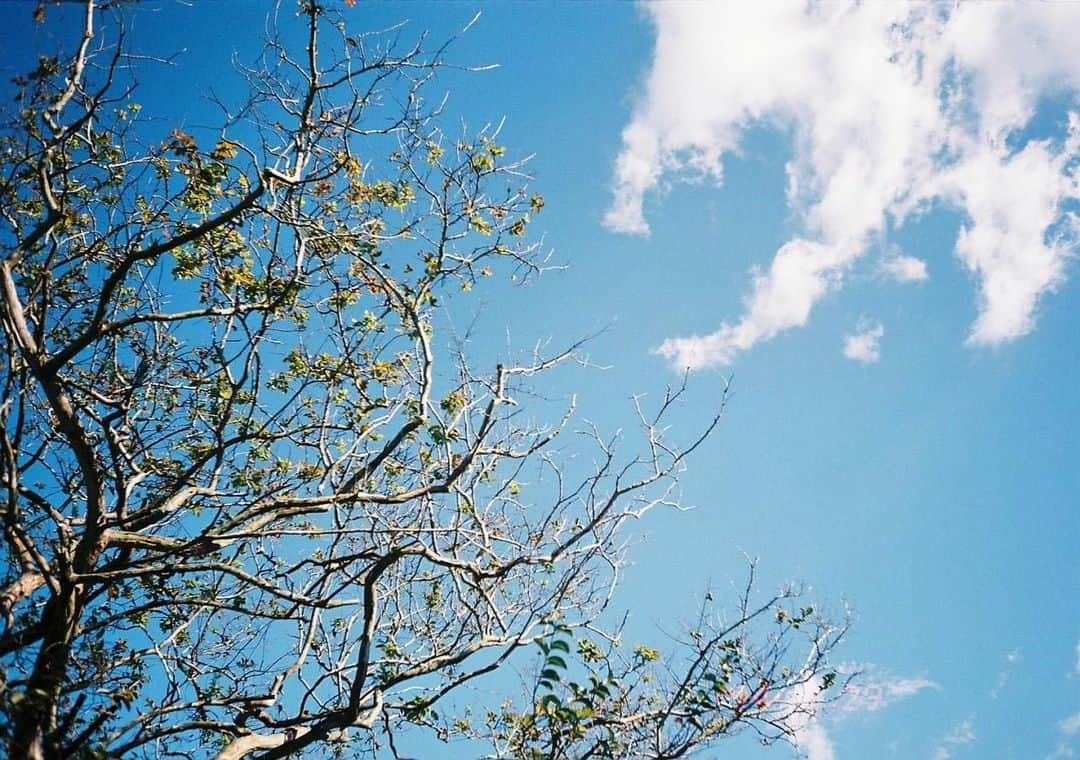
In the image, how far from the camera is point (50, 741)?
12.2 ft

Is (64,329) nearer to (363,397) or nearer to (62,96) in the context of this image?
(62,96)

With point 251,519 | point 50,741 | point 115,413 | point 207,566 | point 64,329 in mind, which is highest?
point 64,329

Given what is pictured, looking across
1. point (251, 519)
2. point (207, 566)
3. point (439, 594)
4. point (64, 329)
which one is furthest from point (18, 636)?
point (439, 594)

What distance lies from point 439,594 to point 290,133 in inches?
205

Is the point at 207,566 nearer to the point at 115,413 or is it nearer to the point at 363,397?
the point at 115,413

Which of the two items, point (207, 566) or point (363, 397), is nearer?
point (207, 566)

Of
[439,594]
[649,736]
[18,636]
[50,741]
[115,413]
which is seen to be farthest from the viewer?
[439,594]

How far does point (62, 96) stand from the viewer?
5605mm

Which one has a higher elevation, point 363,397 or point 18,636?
point 363,397

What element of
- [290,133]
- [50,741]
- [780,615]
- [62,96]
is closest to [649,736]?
[780,615]

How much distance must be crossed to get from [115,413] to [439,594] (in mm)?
3942

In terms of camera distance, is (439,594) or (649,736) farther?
(439,594)

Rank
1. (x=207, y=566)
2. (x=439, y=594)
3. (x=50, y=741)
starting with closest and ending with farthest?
1. (x=50, y=741)
2. (x=207, y=566)
3. (x=439, y=594)

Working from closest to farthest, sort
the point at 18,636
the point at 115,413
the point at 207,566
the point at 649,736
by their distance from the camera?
1. the point at 18,636
2. the point at 207,566
3. the point at 115,413
4. the point at 649,736
